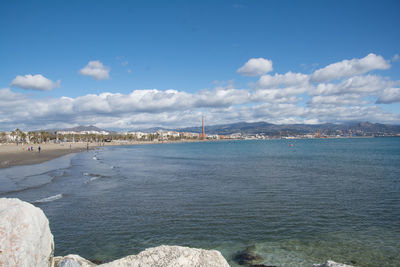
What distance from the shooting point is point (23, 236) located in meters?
5.16

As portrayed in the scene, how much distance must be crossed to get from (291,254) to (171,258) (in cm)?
627

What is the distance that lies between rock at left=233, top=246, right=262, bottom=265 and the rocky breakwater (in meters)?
3.87

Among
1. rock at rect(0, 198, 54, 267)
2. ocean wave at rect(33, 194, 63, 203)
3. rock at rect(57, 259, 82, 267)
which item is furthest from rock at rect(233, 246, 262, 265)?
ocean wave at rect(33, 194, 63, 203)

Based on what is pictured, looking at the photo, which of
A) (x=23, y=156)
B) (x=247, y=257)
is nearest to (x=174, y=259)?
(x=247, y=257)

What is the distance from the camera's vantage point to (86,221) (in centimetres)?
1423

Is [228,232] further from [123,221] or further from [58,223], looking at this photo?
[58,223]

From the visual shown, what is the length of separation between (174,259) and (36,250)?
2.93 meters

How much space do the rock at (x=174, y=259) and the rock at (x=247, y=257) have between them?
3.85 m

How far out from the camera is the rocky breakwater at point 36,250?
496 cm

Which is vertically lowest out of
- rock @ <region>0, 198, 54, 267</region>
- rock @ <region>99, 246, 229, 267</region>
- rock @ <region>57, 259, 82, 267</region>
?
rock @ <region>57, 259, 82, 267</region>

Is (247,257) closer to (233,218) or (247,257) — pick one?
(247,257)

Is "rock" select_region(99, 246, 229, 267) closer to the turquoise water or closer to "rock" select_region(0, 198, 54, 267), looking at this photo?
"rock" select_region(0, 198, 54, 267)

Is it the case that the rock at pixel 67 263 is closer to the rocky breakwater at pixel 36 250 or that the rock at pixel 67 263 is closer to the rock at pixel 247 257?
Result: the rocky breakwater at pixel 36 250

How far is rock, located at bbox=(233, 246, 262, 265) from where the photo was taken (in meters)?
9.40
